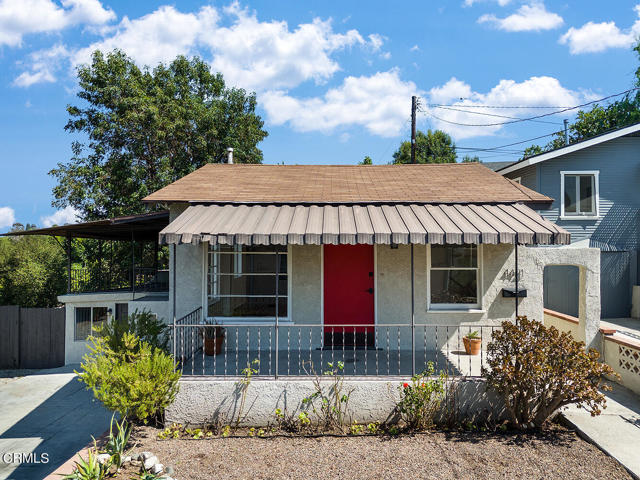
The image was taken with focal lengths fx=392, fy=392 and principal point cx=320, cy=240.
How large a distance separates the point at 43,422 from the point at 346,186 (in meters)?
8.39

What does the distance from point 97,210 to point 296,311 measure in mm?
14999

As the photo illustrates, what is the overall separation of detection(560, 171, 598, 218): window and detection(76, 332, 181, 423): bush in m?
15.5

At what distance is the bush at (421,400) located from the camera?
6.24 meters

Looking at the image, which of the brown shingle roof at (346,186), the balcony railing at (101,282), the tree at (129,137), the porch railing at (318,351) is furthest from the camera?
the tree at (129,137)

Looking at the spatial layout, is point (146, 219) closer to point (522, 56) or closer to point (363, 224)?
point (363, 224)

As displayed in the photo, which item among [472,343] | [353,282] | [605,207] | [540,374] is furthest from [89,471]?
[605,207]

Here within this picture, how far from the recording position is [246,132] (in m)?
22.5

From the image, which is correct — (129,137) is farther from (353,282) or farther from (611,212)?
(611,212)

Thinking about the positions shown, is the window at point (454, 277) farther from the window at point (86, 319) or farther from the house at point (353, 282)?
the window at point (86, 319)

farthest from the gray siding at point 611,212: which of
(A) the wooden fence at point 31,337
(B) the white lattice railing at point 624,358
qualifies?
(A) the wooden fence at point 31,337

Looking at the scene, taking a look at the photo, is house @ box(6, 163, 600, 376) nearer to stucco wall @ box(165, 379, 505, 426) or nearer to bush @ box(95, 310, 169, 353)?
bush @ box(95, 310, 169, 353)

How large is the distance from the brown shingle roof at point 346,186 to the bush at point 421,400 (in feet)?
12.5

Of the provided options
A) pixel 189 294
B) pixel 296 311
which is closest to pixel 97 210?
pixel 189 294

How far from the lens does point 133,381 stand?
5.70 m
